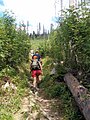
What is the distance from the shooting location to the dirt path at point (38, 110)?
792cm

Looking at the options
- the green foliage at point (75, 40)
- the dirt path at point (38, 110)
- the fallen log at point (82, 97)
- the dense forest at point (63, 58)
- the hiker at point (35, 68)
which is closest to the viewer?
the fallen log at point (82, 97)

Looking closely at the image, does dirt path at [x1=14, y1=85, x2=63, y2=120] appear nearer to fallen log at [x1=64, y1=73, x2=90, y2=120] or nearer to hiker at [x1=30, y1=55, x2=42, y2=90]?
fallen log at [x1=64, y1=73, x2=90, y2=120]

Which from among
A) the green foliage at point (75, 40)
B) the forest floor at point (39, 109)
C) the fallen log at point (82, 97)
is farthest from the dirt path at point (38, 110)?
the green foliage at point (75, 40)

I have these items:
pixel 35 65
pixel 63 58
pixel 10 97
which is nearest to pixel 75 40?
pixel 63 58

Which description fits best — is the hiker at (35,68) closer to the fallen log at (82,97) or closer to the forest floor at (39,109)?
the forest floor at (39,109)

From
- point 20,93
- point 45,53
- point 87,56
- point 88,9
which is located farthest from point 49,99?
point 45,53

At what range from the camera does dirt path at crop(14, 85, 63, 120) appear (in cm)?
792

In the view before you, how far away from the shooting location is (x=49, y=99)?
10.2 metres

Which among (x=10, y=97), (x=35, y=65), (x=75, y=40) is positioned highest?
(x=75, y=40)

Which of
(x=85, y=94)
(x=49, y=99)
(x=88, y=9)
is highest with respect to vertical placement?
(x=88, y=9)

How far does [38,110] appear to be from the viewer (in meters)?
8.39

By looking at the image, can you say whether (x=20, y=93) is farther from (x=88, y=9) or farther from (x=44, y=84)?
(x=88, y=9)

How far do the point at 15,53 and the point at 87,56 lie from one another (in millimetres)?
3926

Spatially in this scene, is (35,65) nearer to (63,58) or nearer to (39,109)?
(63,58)
